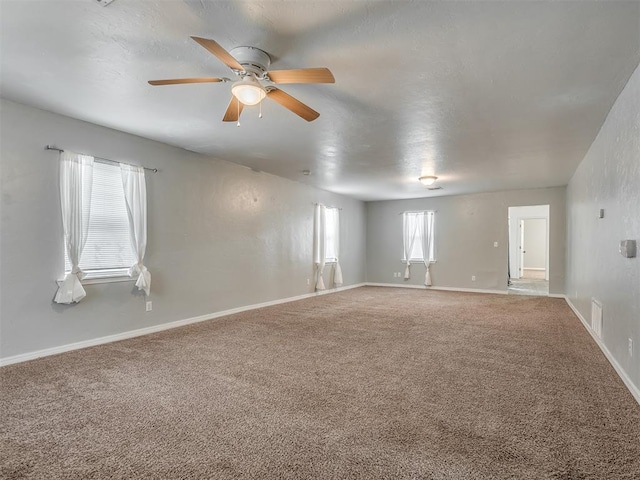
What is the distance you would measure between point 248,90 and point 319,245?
5578 mm

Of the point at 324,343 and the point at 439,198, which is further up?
the point at 439,198

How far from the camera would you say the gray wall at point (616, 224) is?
8.54 ft

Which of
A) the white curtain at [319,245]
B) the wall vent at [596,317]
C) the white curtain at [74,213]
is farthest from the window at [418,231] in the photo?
the white curtain at [74,213]

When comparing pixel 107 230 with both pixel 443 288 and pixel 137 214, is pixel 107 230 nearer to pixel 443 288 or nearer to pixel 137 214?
pixel 137 214

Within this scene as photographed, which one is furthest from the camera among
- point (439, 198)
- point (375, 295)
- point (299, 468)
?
point (439, 198)

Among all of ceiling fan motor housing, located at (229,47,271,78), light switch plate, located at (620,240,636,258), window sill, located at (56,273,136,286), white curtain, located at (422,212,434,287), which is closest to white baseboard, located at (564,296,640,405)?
light switch plate, located at (620,240,636,258)

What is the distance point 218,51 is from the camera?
6.72 feet

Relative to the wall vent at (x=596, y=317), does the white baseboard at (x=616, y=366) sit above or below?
below

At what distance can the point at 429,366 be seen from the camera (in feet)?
10.5

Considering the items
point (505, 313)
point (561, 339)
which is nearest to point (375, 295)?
point (505, 313)

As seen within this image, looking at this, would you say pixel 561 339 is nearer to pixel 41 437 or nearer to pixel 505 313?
pixel 505 313

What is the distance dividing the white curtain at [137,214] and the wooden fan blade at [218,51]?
2.63 m

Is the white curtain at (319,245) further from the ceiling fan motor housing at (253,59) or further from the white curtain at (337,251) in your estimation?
the ceiling fan motor housing at (253,59)

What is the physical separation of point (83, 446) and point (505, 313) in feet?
19.3
